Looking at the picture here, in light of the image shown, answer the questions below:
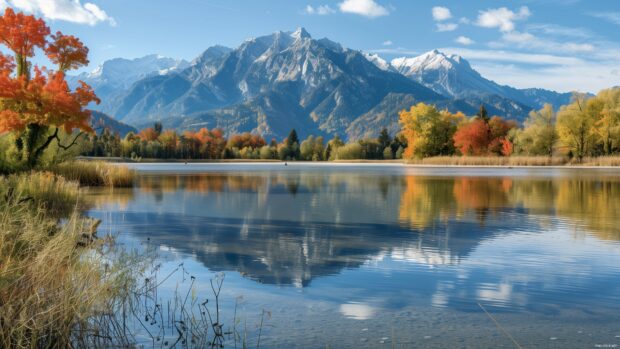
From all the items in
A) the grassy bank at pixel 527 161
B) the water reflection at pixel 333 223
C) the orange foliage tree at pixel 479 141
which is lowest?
the water reflection at pixel 333 223

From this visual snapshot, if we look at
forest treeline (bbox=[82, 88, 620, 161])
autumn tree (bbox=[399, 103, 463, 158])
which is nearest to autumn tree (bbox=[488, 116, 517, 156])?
forest treeline (bbox=[82, 88, 620, 161])

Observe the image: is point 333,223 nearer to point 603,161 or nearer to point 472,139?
point 603,161

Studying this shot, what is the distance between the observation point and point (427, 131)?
371 feet

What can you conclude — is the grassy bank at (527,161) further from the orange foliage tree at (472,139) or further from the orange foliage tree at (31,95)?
the orange foliage tree at (31,95)

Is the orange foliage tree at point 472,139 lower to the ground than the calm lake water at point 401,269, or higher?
higher

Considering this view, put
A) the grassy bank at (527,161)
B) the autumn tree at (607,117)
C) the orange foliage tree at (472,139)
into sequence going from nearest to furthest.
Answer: the grassy bank at (527,161), the autumn tree at (607,117), the orange foliage tree at (472,139)

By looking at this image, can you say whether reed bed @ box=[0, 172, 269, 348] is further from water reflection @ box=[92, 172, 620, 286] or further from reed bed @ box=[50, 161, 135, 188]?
reed bed @ box=[50, 161, 135, 188]

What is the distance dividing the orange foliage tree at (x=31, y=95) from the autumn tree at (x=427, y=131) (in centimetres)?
8494

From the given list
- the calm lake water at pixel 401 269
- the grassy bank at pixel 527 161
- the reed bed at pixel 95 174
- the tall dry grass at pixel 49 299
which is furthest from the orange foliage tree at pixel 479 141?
the tall dry grass at pixel 49 299

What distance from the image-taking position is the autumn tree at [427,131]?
373 ft

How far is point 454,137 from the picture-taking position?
110m

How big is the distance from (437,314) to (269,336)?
2.99m

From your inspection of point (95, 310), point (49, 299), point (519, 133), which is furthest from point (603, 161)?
point (49, 299)

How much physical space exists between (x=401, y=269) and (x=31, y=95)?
32033mm
